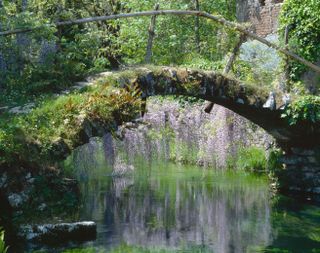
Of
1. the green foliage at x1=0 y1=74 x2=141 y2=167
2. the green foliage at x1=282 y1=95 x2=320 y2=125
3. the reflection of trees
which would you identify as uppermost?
the green foliage at x1=282 y1=95 x2=320 y2=125

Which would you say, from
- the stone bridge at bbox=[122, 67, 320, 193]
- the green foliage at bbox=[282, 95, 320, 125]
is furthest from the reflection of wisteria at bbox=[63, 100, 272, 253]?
the green foliage at bbox=[282, 95, 320, 125]

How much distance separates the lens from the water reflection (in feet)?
29.5

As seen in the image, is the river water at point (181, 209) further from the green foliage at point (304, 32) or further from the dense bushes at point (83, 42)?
the green foliage at point (304, 32)

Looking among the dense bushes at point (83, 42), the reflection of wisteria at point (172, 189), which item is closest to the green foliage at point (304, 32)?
the dense bushes at point (83, 42)

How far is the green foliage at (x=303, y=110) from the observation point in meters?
11.5

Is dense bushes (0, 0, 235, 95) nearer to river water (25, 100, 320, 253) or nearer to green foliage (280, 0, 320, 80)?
green foliage (280, 0, 320, 80)

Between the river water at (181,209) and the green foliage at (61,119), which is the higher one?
the green foliage at (61,119)

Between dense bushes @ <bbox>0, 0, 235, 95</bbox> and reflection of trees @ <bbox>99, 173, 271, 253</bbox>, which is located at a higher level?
dense bushes @ <bbox>0, 0, 235, 95</bbox>

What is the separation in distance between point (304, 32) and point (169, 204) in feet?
16.0

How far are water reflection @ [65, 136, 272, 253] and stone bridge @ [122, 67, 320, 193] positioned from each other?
3.11 ft

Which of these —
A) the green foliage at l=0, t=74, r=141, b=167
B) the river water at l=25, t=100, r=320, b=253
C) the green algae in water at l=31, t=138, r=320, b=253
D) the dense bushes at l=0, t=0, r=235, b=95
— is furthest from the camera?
the dense bushes at l=0, t=0, r=235, b=95

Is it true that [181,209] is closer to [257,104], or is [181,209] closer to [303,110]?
[257,104]

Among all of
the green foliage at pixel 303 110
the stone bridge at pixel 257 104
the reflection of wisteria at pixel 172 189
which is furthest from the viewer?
the green foliage at pixel 303 110

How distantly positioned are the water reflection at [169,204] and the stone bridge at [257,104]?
3.11ft
